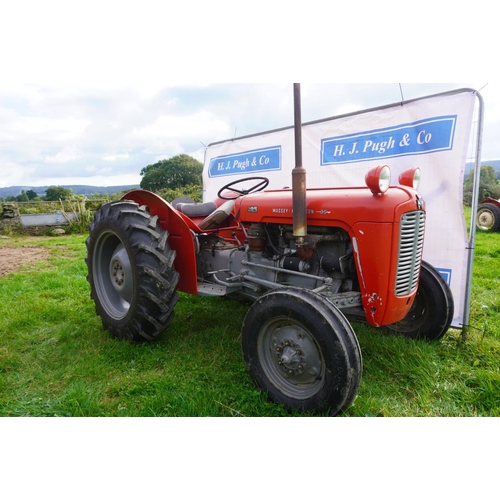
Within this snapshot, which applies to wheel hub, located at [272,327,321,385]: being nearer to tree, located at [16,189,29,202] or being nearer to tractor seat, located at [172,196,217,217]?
tractor seat, located at [172,196,217,217]

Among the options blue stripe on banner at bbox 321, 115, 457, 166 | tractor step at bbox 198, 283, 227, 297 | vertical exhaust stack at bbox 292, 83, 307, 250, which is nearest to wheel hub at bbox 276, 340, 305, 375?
vertical exhaust stack at bbox 292, 83, 307, 250

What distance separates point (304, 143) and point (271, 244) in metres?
2.25

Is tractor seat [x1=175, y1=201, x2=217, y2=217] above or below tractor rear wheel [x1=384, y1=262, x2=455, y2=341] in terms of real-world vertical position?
above

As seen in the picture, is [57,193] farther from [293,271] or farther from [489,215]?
[293,271]

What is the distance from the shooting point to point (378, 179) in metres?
2.28

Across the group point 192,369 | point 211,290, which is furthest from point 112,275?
point 192,369

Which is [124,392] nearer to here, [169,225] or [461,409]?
[169,225]

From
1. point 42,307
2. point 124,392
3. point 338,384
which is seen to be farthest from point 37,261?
point 338,384

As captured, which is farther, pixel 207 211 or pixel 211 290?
pixel 207 211

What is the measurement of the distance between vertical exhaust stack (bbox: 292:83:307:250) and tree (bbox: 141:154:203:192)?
1796 cm

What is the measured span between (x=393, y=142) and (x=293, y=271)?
2.10 meters

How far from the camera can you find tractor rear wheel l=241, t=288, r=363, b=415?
6.59 feet

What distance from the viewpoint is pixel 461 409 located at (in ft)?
7.61

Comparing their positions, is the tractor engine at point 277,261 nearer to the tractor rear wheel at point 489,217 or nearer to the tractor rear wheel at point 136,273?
the tractor rear wheel at point 136,273
